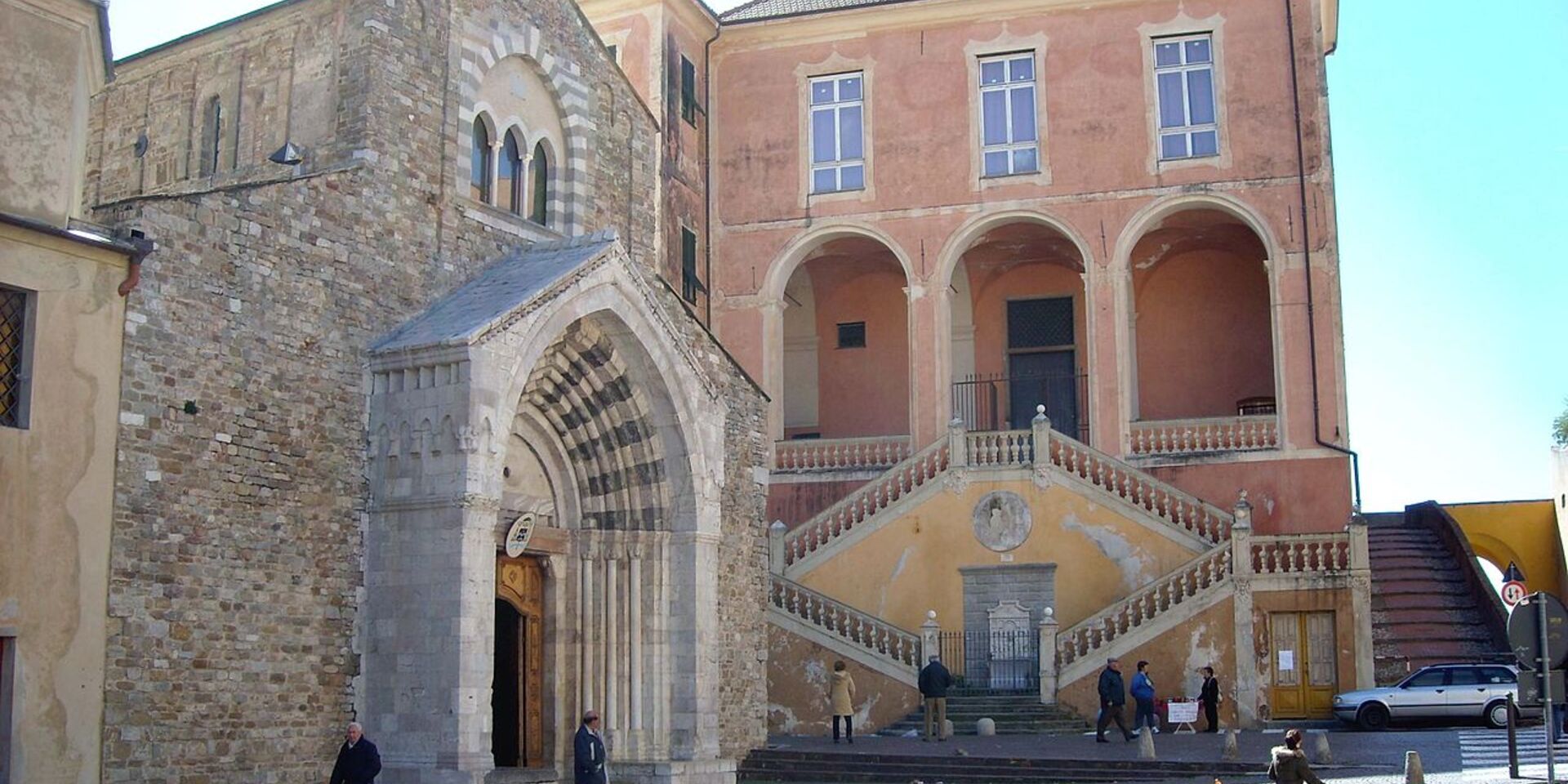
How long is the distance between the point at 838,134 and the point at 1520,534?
56.5 feet

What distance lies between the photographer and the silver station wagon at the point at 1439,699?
82.7 ft

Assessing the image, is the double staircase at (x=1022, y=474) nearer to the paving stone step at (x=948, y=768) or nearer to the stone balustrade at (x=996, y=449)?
the stone balustrade at (x=996, y=449)

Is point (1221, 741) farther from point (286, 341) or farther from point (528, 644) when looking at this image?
point (286, 341)

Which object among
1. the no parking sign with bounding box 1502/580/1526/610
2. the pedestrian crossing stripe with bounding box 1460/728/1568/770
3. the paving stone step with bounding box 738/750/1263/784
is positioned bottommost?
the paving stone step with bounding box 738/750/1263/784

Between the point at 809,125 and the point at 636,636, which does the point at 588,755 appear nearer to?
the point at 636,636

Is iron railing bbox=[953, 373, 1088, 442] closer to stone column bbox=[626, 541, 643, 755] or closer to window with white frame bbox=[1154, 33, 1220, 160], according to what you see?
window with white frame bbox=[1154, 33, 1220, 160]

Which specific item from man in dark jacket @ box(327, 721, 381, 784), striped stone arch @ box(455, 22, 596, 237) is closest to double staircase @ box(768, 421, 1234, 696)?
striped stone arch @ box(455, 22, 596, 237)

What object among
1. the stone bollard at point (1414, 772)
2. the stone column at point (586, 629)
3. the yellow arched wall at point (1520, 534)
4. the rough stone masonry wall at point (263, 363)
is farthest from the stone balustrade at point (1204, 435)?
the rough stone masonry wall at point (263, 363)

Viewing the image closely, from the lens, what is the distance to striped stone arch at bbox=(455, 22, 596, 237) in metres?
21.1

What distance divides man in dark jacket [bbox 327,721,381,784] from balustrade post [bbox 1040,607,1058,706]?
13212 millimetres

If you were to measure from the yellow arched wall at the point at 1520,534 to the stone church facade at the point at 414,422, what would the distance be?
20.3m

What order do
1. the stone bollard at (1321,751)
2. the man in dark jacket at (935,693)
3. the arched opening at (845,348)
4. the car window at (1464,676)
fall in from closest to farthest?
the stone bollard at (1321,751) → the man in dark jacket at (935,693) → the car window at (1464,676) → the arched opening at (845,348)

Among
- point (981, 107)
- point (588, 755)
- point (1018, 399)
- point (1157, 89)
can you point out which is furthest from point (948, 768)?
point (1157, 89)

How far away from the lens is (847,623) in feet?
90.4
